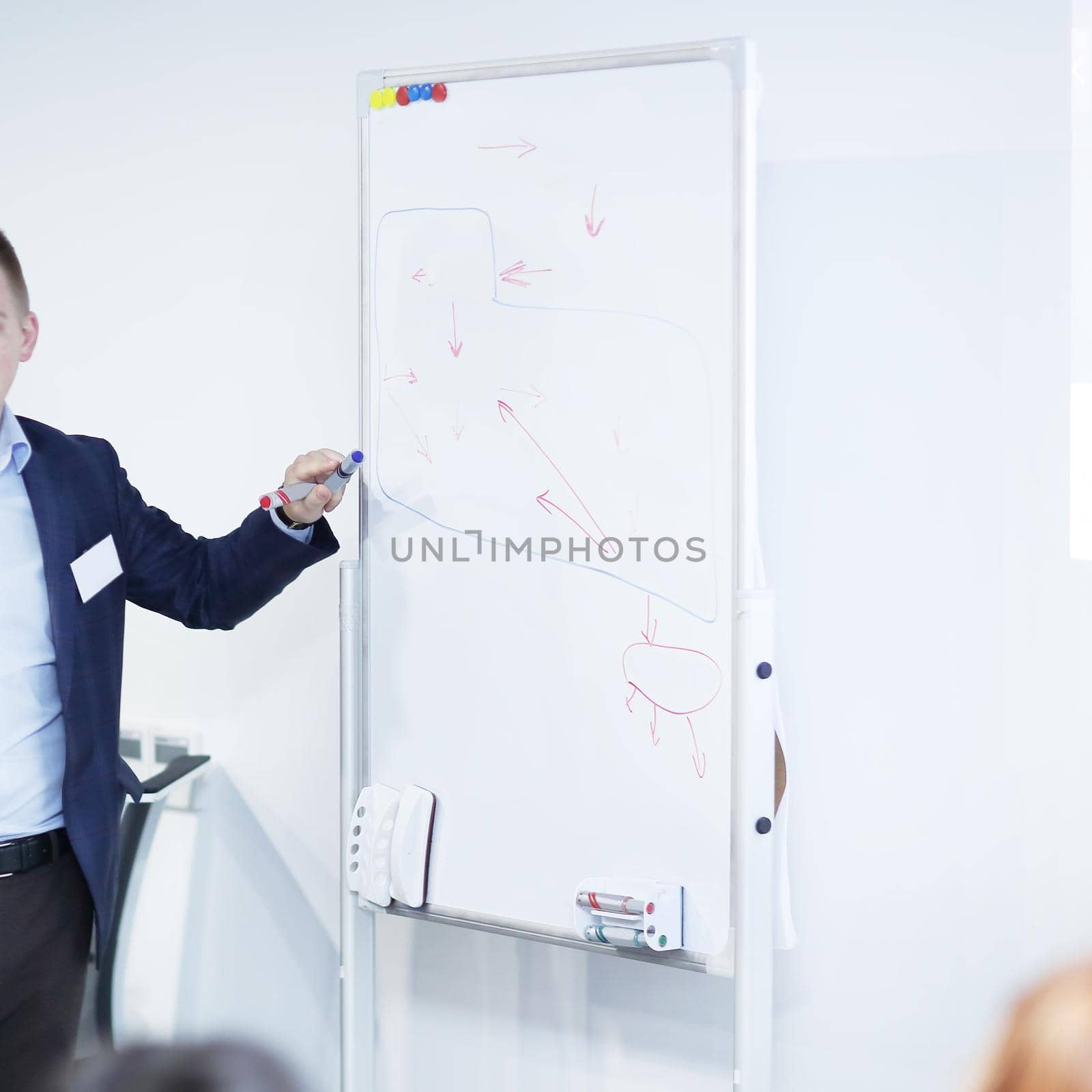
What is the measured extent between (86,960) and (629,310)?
1.17 meters

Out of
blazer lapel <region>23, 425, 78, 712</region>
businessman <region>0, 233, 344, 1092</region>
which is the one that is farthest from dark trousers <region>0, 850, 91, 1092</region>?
blazer lapel <region>23, 425, 78, 712</region>

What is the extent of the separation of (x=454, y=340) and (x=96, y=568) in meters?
0.58

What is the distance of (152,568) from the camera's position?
1.48m

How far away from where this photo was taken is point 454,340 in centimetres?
135

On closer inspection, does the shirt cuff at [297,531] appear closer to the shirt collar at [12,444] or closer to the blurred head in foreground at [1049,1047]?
the shirt collar at [12,444]

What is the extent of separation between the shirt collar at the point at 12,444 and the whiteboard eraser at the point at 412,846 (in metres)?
0.69

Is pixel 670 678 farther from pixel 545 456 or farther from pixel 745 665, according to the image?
pixel 545 456

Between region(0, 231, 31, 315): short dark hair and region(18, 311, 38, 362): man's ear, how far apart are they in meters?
0.01

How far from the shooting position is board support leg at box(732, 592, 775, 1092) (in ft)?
3.94

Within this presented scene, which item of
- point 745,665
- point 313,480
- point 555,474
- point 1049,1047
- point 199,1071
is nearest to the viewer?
point 1049,1047

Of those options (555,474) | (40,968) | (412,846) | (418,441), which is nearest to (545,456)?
(555,474)

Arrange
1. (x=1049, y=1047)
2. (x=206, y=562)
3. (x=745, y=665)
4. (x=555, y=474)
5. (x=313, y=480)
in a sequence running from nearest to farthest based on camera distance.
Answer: (x=1049, y=1047), (x=745, y=665), (x=555, y=474), (x=313, y=480), (x=206, y=562)

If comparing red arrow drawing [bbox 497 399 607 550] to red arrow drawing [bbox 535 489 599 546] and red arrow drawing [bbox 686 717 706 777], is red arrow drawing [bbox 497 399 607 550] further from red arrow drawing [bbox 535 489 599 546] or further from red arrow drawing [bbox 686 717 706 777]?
red arrow drawing [bbox 686 717 706 777]

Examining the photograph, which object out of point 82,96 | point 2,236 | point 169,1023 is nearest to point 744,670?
point 2,236
